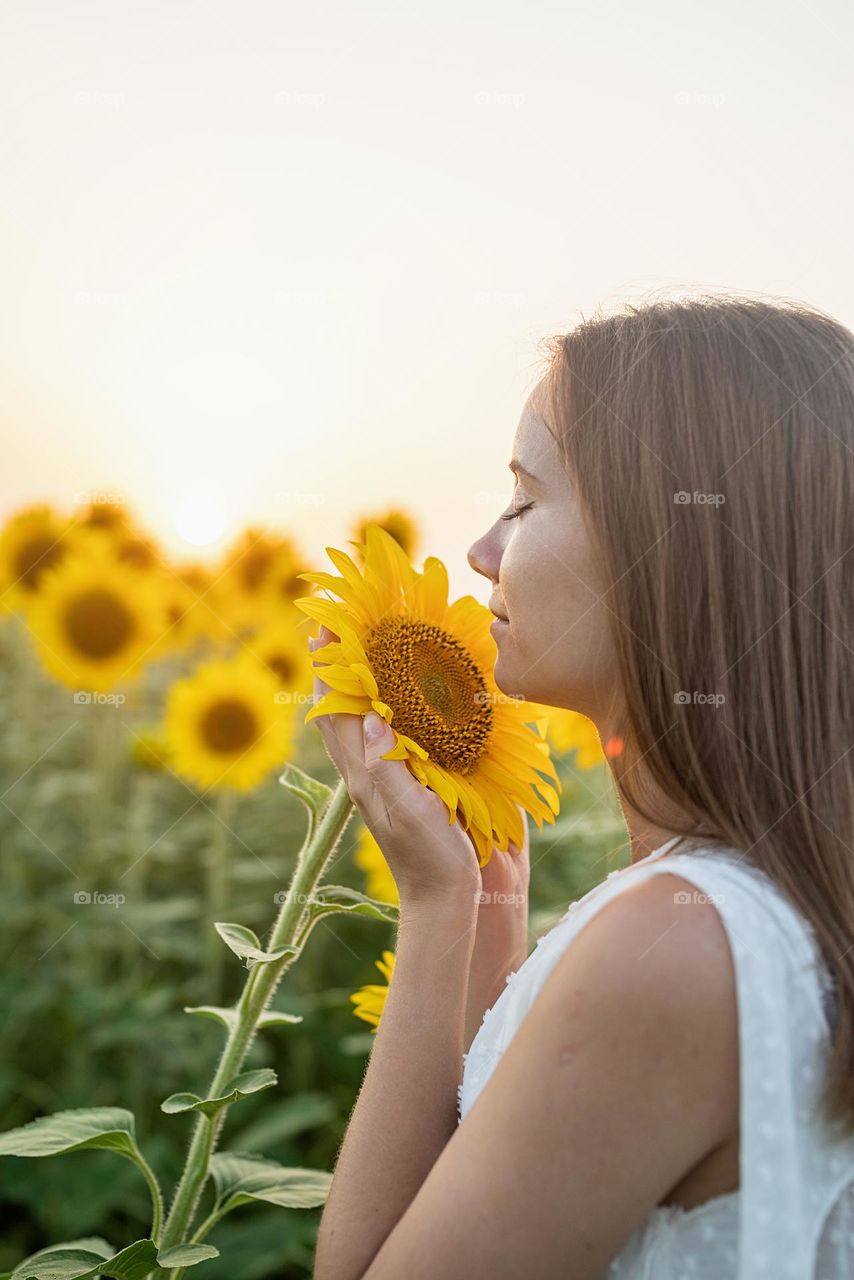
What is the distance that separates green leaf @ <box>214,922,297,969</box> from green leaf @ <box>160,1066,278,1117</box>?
0.51 feet

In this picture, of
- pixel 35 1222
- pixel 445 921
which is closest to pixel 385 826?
pixel 445 921

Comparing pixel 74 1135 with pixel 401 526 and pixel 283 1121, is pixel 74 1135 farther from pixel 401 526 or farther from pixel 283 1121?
pixel 401 526

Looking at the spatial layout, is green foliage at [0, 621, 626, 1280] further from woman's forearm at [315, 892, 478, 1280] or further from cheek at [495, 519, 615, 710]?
cheek at [495, 519, 615, 710]

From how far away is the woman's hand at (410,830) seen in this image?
5.13 ft

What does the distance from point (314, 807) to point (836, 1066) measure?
0.92 metres

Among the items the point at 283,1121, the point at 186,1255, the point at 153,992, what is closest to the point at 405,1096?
the point at 186,1255

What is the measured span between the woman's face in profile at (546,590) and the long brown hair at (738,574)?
0.12 ft

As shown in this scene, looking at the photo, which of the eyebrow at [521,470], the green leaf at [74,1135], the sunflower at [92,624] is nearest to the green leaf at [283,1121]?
the green leaf at [74,1135]

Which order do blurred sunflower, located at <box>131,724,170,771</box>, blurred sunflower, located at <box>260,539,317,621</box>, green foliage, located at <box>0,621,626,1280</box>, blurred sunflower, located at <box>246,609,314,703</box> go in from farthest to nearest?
blurred sunflower, located at <box>260,539,317,621</box> → blurred sunflower, located at <box>246,609,314,703</box> → blurred sunflower, located at <box>131,724,170,771</box> → green foliage, located at <box>0,621,626,1280</box>

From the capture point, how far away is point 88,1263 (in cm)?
162

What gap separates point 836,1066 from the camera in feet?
3.80

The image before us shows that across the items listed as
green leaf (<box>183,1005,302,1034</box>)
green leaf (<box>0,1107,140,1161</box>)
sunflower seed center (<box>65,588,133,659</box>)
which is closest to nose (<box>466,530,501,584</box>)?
green leaf (<box>183,1005,302,1034</box>)

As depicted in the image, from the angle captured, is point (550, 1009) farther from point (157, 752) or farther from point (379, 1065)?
point (157, 752)

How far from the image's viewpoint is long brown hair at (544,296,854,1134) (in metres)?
1.38
